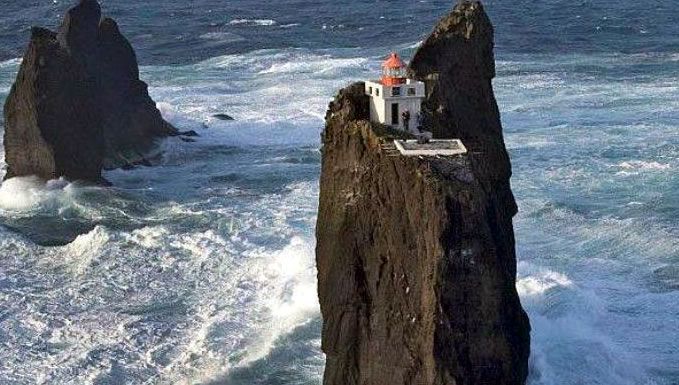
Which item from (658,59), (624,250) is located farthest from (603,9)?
(624,250)

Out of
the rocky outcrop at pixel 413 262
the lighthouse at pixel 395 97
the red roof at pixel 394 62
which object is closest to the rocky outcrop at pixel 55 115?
the rocky outcrop at pixel 413 262

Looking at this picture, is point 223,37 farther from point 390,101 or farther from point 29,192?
point 390,101

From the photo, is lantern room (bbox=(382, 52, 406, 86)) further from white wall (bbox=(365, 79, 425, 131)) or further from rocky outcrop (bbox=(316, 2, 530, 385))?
rocky outcrop (bbox=(316, 2, 530, 385))

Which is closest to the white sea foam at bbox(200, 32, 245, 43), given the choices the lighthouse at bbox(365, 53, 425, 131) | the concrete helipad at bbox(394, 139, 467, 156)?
the lighthouse at bbox(365, 53, 425, 131)

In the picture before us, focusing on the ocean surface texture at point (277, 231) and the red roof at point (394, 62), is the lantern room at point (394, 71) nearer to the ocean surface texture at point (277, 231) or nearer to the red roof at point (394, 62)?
the red roof at point (394, 62)

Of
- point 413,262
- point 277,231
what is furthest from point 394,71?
point 277,231
